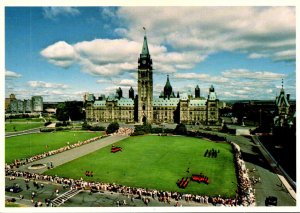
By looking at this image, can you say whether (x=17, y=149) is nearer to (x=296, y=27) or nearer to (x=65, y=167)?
(x=65, y=167)

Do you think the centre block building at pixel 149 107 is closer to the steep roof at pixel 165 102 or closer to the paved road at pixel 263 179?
the steep roof at pixel 165 102

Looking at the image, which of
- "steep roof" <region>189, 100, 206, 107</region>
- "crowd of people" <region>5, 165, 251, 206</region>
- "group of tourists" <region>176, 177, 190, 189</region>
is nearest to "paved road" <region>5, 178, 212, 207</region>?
"crowd of people" <region>5, 165, 251, 206</region>

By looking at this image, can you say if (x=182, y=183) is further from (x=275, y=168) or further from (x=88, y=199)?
(x=275, y=168)

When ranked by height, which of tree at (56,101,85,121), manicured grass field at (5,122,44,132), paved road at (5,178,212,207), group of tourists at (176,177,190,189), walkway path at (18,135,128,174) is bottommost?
paved road at (5,178,212,207)

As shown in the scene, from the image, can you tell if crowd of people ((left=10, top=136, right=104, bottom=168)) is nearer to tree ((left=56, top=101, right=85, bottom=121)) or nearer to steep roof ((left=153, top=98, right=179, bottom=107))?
tree ((left=56, top=101, right=85, bottom=121))

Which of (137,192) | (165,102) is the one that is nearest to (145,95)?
(165,102)
